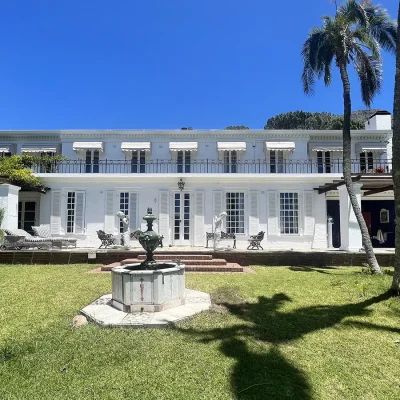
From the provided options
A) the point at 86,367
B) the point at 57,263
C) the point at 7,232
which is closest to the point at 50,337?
the point at 86,367

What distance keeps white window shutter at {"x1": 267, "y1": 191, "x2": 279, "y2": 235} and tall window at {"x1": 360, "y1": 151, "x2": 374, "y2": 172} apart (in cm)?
671

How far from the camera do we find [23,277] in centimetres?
936

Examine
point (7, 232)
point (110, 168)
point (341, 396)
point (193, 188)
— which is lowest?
point (341, 396)

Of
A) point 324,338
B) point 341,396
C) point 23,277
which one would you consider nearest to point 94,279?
point 23,277

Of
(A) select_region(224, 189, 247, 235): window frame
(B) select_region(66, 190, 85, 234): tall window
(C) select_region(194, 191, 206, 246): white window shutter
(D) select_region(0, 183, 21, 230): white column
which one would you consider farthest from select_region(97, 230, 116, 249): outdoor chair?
(A) select_region(224, 189, 247, 235): window frame

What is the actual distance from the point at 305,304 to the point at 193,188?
10.4 metres

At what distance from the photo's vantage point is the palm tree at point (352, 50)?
414 inches

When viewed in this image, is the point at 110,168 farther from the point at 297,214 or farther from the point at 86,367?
the point at 86,367

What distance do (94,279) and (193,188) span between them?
829 cm

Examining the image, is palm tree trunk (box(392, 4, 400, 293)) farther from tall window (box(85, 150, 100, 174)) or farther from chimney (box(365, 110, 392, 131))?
tall window (box(85, 150, 100, 174))

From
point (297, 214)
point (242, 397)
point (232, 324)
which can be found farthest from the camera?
point (297, 214)

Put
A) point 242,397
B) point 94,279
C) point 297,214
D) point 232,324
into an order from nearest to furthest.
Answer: point 242,397 → point 232,324 → point 94,279 → point 297,214

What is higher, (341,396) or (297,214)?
(297,214)

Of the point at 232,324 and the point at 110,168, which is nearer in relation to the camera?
the point at 232,324
